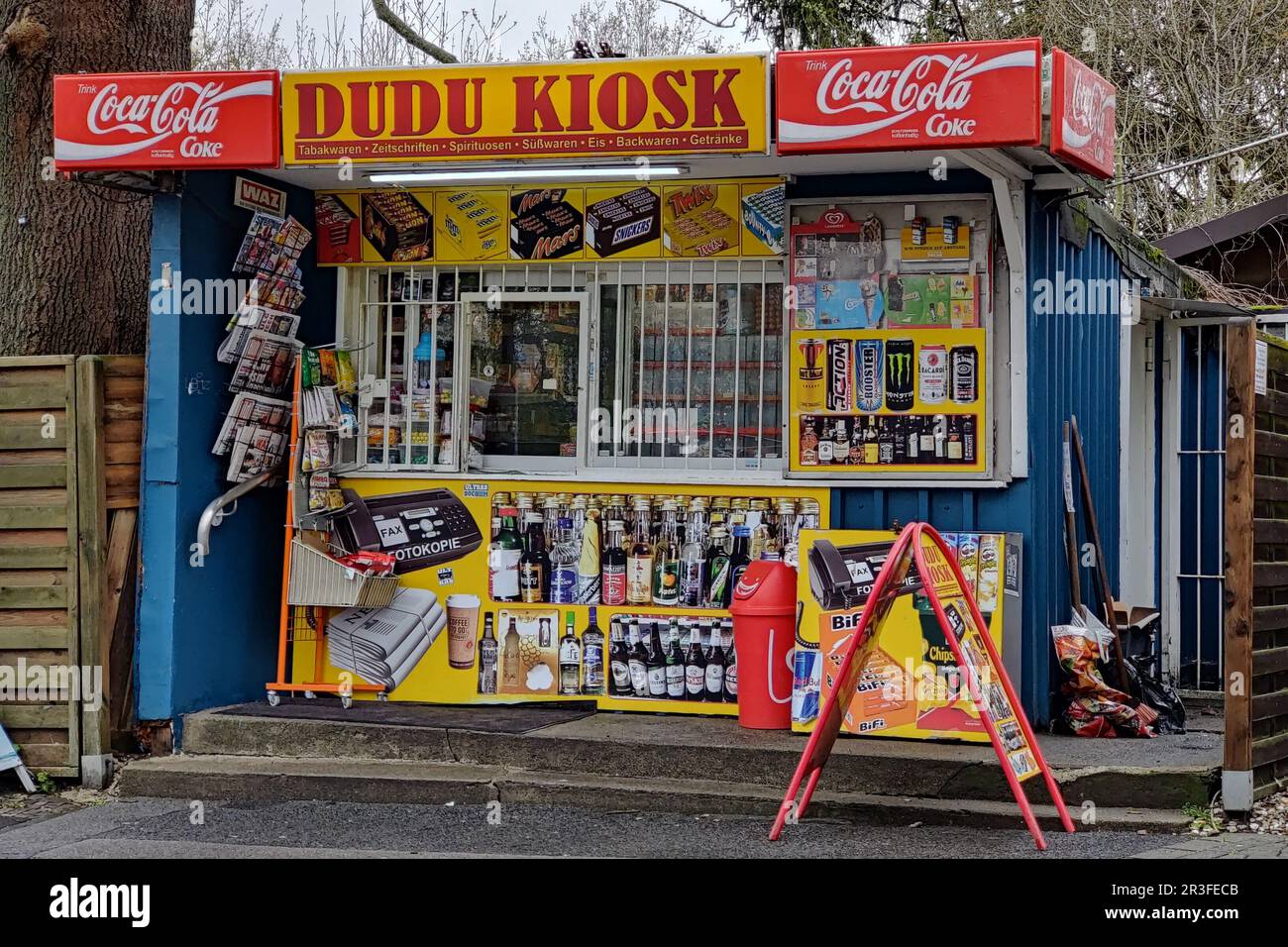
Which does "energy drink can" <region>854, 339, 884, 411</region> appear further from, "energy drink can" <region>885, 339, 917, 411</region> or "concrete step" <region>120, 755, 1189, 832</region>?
"concrete step" <region>120, 755, 1189, 832</region>

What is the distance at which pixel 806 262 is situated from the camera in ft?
25.4

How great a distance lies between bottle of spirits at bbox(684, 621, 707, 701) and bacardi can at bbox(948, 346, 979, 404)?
74.2 inches

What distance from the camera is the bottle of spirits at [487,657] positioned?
26.7 feet

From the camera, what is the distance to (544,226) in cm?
816

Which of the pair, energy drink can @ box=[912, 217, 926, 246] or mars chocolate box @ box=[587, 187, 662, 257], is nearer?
energy drink can @ box=[912, 217, 926, 246]

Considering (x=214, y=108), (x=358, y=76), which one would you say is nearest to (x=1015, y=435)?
(x=358, y=76)

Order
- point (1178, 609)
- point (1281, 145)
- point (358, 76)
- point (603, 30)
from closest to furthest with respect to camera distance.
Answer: point (358, 76) < point (1178, 609) < point (1281, 145) < point (603, 30)

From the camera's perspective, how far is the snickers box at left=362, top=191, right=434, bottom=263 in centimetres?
834

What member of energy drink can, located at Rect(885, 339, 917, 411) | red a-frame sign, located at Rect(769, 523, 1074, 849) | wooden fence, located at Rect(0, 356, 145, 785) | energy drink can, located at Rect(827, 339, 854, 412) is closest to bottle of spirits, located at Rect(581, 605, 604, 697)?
energy drink can, located at Rect(827, 339, 854, 412)

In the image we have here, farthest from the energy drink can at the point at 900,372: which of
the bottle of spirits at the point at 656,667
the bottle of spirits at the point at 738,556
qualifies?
the bottle of spirits at the point at 656,667

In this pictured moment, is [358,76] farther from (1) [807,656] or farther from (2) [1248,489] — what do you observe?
(2) [1248,489]

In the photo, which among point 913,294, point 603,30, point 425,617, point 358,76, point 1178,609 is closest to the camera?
point 358,76

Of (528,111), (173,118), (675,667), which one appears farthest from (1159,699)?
(173,118)

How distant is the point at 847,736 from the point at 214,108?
14.9ft
